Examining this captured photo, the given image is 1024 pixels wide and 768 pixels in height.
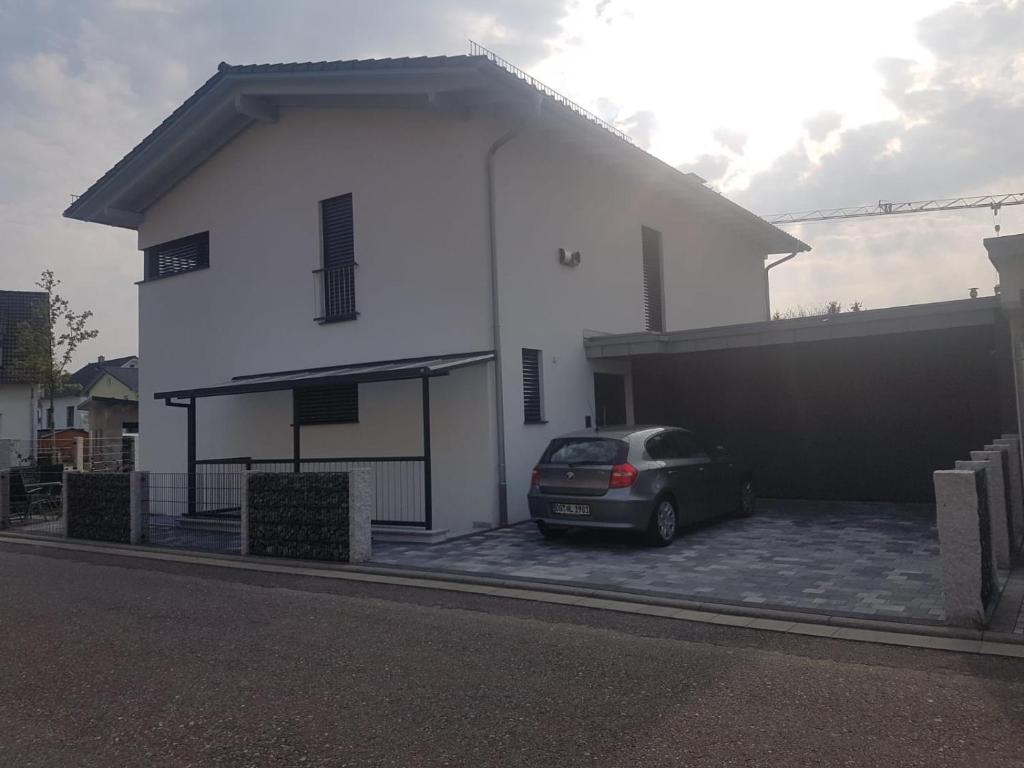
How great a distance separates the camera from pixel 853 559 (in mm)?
8719

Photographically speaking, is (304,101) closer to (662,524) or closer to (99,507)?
(99,507)

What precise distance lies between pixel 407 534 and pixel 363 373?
7.78 ft

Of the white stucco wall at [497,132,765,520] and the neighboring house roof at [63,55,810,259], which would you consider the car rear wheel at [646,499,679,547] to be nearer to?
the white stucco wall at [497,132,765,520]

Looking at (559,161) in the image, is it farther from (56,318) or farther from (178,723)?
(56,318)

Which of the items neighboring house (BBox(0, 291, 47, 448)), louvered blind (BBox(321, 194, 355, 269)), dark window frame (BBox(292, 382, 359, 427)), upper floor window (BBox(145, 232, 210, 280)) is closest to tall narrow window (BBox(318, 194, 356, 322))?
louvered blind (BBox(321, 194, 355, 269))

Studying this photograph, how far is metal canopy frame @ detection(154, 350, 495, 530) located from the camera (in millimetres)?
11047

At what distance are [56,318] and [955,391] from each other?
27771 mm

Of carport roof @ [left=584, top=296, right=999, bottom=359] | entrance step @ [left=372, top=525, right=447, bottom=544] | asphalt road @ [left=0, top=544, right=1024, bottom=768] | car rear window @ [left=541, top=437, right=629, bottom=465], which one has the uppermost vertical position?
carport roof @ [left=584, top=296, right=999, bottom=359]

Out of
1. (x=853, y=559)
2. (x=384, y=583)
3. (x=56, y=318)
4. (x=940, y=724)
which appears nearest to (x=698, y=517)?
(x=853, y=559)

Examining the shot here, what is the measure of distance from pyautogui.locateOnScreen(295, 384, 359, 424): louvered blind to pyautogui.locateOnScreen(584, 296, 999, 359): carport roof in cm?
413

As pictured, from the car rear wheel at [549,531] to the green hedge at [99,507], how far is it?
6.30m

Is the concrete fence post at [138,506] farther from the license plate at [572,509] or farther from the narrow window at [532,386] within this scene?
the license plate at [572,509]

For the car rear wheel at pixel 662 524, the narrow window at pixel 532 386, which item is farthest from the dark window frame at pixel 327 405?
the car rear wheel at pixel 662 524

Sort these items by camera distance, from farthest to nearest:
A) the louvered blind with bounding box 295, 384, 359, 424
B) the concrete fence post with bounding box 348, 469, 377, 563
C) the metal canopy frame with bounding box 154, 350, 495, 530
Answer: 1. the louvered blind with bounding box 295, 384, 359, 424
2. the metal canopy frame with bounding box 154, 350, 495, 530
3. the concrete fence post with bounding box 348, 469, 377, 563
